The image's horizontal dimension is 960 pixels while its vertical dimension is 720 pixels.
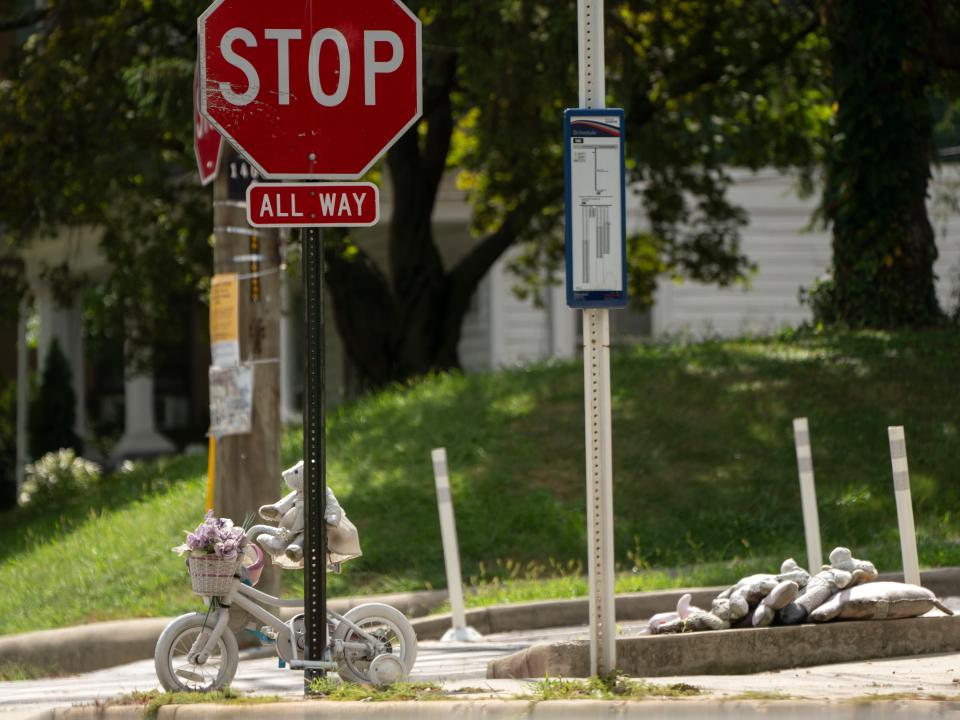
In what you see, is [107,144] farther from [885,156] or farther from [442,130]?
[885,156]

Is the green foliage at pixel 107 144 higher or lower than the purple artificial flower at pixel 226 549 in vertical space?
higher

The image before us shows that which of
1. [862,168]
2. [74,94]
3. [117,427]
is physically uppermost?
[74,94]

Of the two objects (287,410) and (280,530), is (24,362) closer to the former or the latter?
(287,410)

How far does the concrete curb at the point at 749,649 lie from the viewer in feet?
24.8

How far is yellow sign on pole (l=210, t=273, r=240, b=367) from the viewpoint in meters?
10.8

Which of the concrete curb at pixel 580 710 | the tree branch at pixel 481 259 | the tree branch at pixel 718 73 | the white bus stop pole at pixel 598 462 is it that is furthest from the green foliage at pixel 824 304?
the concrete curb at pixel 580 710

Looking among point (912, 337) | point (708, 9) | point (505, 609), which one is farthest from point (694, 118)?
point (505, 609)

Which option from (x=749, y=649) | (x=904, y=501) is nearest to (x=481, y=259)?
(x=904, y=501)

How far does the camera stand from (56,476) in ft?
73.1

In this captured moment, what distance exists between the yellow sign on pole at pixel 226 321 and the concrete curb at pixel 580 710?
440 centimetres

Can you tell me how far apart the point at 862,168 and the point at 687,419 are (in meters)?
4.00

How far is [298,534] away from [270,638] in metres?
0.56

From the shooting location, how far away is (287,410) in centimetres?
2975

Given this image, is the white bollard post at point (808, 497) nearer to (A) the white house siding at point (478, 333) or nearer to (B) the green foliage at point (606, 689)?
(B) the green foliage at point (606, 689)
